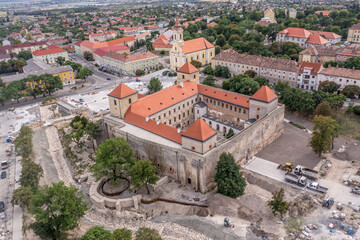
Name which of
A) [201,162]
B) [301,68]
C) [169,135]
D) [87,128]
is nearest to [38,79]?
[87,128]

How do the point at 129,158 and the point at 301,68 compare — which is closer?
the point at 129,158

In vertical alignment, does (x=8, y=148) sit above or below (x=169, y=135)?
below

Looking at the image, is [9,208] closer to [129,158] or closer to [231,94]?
[129,158]

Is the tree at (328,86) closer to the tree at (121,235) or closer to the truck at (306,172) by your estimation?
the truck at (306,172)

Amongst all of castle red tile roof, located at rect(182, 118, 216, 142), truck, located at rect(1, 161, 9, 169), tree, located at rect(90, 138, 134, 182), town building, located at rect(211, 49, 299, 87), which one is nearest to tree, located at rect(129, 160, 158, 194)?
tree, located at rect(90, 138, 134, 182)

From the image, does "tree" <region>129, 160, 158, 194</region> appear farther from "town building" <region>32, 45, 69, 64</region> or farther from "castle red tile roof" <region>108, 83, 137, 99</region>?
"town building" <region>32, 45, 69, 64</region>

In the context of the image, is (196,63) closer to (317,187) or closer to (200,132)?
(200,132)

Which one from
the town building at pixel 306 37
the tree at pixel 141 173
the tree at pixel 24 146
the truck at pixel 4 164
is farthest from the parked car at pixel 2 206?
the town building at pixel 306 37
